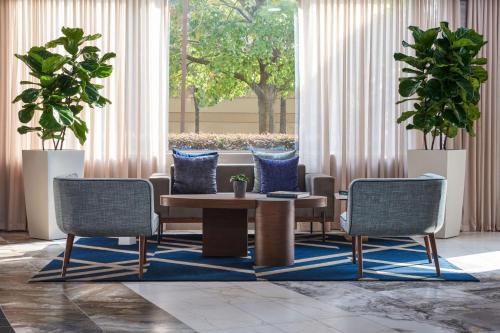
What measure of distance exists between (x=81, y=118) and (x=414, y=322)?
522cm

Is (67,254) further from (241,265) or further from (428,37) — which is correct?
(428,37)

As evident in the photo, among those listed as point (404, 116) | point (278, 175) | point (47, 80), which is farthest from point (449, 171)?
point (47, 80)

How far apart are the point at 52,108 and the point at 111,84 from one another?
52.1 inches

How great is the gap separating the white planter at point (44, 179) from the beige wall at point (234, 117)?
194 cm

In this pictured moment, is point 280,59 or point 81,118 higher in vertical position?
point 280,59

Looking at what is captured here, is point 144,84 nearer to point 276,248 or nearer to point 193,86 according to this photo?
point 193,86

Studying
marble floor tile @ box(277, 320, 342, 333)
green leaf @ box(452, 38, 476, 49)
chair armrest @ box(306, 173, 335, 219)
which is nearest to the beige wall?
chair armrest @ box(306, 173, 335, 219)

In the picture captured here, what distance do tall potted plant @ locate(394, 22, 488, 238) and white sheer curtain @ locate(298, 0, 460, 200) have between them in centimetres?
69

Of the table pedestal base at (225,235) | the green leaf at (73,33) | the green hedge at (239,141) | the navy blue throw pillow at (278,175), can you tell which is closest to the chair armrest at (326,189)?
the navy blue throw pillow at (278,175)

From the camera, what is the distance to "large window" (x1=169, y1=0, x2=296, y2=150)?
30.3 ft

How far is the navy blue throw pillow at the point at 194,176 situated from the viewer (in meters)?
7.71

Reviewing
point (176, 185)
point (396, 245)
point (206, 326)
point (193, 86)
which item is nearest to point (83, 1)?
point (193, 86)

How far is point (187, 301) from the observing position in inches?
187

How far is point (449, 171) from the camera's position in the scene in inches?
309
